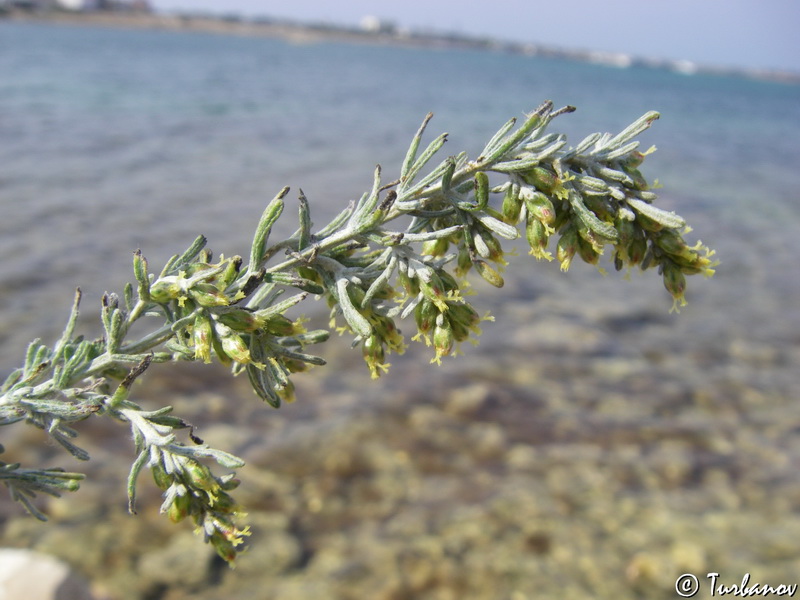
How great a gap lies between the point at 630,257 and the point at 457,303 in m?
0.49

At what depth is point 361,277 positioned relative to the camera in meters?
1.73

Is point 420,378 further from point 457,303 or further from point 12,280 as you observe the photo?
point 457,303

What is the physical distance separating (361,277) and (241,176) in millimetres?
19708

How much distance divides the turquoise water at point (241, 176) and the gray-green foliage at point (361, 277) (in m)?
0.99

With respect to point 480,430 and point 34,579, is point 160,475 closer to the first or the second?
point 34,579

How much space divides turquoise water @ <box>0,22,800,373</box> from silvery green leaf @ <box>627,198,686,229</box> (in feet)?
6.60

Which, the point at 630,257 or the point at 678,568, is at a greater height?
the point at 630,257

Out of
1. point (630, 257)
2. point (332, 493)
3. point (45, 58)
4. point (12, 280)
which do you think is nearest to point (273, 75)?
point (45, 58)

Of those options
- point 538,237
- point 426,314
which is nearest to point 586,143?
point 538,237

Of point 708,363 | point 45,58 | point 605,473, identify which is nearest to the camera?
point 605,473

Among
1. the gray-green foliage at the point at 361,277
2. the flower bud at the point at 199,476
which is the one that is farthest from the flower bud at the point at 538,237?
the flower bud at the point at 199,476

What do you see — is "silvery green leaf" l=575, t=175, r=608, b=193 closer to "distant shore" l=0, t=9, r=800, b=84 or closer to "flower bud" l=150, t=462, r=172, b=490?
"flower bud" l=150, t=462, r=172, b=490

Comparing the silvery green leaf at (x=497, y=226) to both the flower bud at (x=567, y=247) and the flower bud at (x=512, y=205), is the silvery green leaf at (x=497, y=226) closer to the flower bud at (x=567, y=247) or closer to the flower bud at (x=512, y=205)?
the flower bud at (x=512, y=205)

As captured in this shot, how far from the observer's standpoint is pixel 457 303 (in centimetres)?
176
